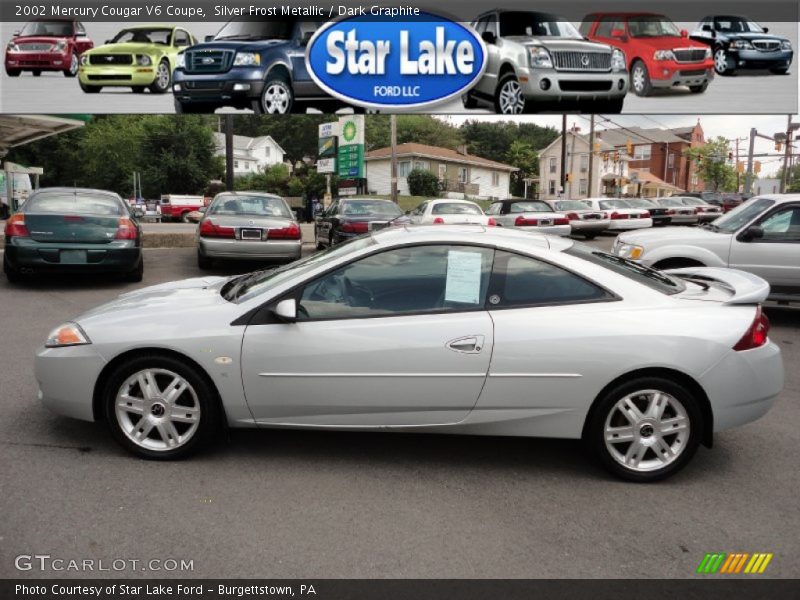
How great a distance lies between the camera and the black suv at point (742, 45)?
15.0 meters

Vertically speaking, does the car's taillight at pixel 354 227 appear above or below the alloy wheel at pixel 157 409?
above

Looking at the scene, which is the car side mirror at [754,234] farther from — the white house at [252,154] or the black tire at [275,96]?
the white house at [252,154]

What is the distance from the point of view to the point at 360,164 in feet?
123

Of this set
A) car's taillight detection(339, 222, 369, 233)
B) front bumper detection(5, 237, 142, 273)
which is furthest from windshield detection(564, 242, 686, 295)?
car's taillight detection(339, 222, 369, 233)

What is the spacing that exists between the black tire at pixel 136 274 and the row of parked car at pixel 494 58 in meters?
5.52

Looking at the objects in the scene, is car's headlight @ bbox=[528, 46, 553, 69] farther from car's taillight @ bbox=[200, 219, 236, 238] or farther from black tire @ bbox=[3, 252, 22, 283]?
black tire @ bbox=[3, 252, 22, 283]

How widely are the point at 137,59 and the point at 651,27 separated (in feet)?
36.8

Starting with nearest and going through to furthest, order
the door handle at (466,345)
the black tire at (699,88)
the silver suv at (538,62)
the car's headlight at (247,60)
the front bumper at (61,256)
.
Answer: the door handle at (466,345) → the front bumper at (61,256) → the silver suv at (538,62) → the car's headlight at (247,60) → the black tire at (699,88)

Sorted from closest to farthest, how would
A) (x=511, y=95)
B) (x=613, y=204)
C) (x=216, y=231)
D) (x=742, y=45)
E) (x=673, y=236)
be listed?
(x=673, y=236)
(x=216, y=231)
(x=511, y=95)
(x=742, y=45)
(x=613, y=204)

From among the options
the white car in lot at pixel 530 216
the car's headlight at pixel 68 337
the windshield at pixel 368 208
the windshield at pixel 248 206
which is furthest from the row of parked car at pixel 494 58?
the car's headlight at pixel 68 337

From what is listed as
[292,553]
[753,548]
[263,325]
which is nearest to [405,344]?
[263,325]

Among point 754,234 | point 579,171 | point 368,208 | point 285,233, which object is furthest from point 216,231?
point 579,171

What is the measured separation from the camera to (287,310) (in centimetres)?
372

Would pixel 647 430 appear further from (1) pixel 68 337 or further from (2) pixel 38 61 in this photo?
(2) pixel 38 61
